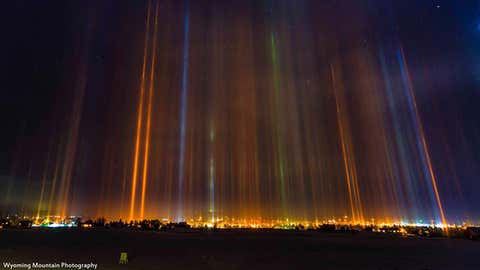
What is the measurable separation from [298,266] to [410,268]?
7641mm

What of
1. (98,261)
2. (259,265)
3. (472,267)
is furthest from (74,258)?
(472,267)

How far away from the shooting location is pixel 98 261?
16.5 meters

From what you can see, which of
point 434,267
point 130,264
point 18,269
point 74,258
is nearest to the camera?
point 18,269

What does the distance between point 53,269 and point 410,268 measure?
70.2 feet

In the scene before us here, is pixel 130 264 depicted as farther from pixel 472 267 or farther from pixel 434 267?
pixel 472 267

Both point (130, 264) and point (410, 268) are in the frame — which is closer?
point (130, 264)

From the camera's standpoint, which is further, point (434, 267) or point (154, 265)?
point (434, 267)

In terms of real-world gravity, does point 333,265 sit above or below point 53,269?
below

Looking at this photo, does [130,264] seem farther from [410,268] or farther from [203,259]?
[410,268]

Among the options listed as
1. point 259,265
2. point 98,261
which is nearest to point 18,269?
point 98,261

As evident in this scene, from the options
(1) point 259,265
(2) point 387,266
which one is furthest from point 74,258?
(2) point 387,266

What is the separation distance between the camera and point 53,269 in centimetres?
1329

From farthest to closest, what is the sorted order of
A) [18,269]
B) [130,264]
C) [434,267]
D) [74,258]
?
[434,267] → [74,258] → [130,264] → [18,269]

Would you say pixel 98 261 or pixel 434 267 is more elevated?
pixel 98 261
